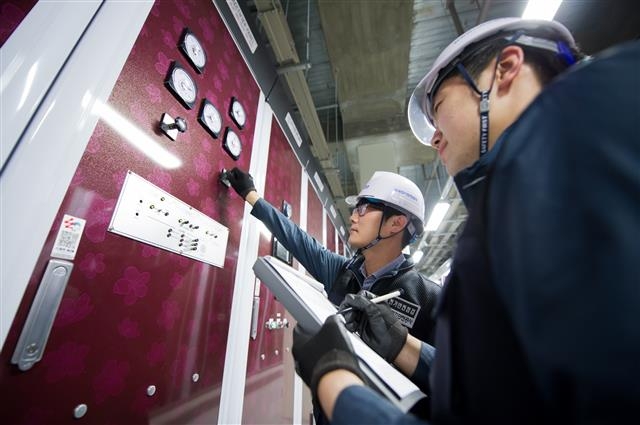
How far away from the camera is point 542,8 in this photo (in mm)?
1790

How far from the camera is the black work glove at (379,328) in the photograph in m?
1.07

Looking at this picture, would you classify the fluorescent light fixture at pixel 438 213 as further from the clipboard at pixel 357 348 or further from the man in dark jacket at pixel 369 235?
the clipboard at pixel 357 348

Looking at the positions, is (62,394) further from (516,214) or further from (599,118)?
(599,118)

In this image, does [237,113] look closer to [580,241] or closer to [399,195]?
[399,195]

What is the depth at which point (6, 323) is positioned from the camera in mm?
621

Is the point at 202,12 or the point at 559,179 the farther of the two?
the point at 202,12

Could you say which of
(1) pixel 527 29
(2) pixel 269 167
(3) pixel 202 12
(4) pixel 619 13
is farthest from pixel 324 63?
(1) pixel 527 29

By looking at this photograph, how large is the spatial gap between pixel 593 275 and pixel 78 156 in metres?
1.20

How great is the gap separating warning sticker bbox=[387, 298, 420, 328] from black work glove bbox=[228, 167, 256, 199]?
1.14m

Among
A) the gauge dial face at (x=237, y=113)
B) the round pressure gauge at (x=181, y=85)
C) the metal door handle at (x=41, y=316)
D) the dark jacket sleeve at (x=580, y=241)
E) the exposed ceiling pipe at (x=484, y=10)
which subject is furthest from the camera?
the exposed ceiling pipe at (x=484, y=10)

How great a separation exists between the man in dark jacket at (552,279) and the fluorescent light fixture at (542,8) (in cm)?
217

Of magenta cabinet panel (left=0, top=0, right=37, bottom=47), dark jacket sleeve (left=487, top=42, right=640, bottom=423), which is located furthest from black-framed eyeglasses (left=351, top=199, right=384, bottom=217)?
magenta cabinet panel (left=0, top=0, right=37, bottom=47)

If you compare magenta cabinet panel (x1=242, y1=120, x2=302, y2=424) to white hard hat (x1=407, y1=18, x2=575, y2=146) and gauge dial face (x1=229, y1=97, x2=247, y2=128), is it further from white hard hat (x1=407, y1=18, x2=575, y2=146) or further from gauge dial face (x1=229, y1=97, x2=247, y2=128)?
white hard hat (x1=407, y1=18, x2=575, y2=146)

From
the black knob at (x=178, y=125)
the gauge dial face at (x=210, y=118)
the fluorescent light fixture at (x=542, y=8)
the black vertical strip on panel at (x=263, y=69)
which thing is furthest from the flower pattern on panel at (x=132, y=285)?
the fluorescent light fixture at (x=542, y=8)
